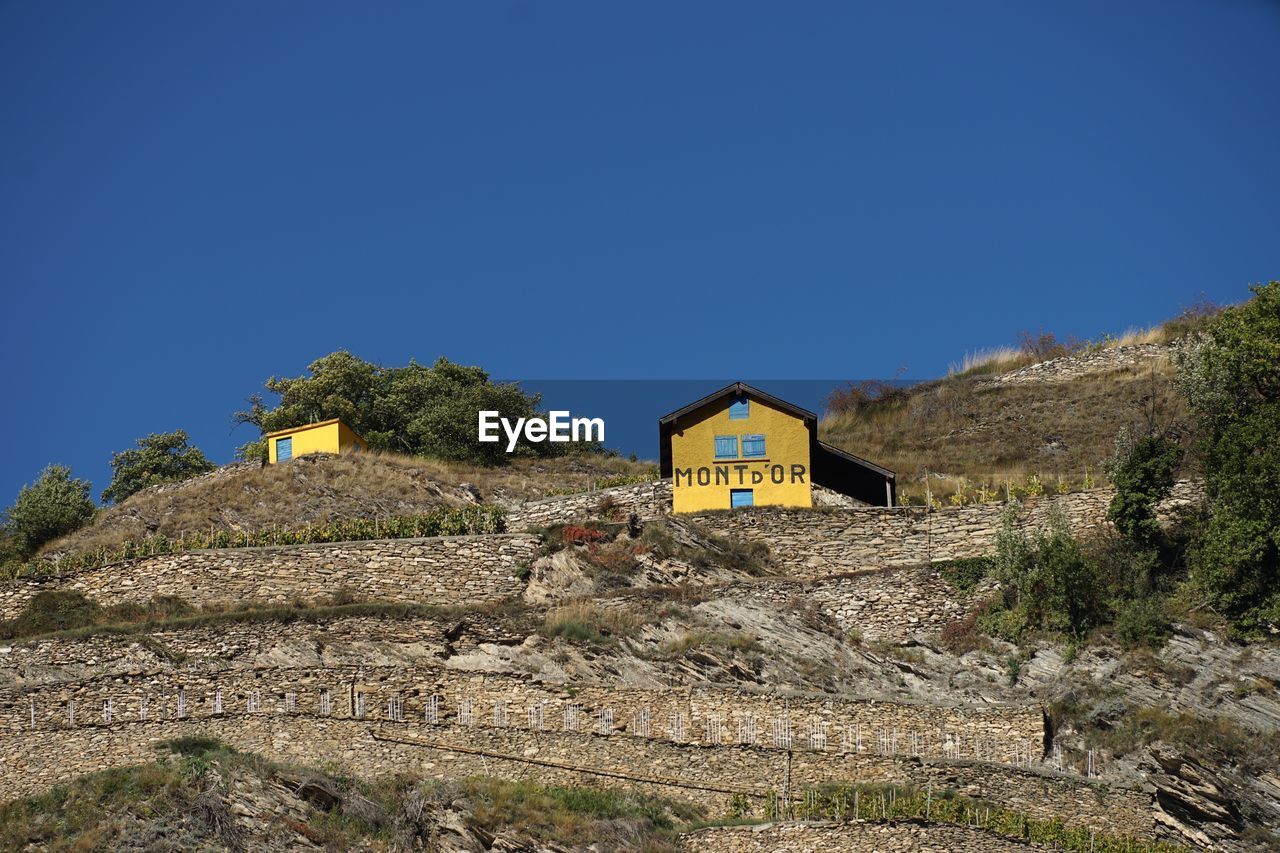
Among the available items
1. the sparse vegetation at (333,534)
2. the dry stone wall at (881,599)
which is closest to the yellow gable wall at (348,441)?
the sparse vegetation at (333,534)

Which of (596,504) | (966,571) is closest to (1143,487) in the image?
(966,571)

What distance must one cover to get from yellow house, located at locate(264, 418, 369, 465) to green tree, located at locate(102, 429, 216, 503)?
36.8 feet

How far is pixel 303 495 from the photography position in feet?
227

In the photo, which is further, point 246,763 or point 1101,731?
point 1101,731

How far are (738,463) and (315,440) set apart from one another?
18.5m

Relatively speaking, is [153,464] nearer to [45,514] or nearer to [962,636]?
[45,514]

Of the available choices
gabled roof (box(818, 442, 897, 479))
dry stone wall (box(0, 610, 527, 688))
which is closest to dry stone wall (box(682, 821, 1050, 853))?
dry stone wall (box(0, 610, 527, 688))

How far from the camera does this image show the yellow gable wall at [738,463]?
64.8 meters

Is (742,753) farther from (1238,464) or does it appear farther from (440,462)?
(440,462)

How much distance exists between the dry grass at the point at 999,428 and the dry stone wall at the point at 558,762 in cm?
2135

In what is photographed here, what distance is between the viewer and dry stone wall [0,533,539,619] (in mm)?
58906

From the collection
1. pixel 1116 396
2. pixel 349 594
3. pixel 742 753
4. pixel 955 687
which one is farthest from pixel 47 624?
pixel 1116 396

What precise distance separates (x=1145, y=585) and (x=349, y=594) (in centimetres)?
2364

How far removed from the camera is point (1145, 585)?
2120 inches
